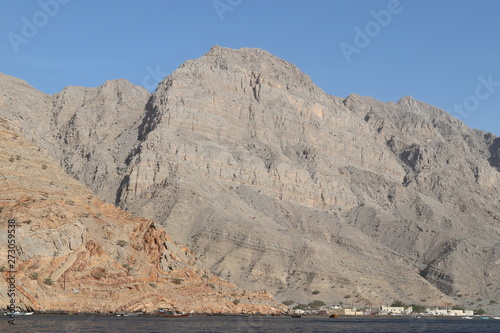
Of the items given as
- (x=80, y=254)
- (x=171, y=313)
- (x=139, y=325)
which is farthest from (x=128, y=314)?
(x=80, y=254)

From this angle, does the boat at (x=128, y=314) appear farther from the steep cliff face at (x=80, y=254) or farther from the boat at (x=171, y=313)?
the boat at (x=171, y=313)

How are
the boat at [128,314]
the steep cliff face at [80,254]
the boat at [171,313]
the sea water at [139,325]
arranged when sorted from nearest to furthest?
1. the sea water at [139,325]
2. the steep cliff face at [80,254]
3. the boat at [128,314]
4. the boat at [171,313]

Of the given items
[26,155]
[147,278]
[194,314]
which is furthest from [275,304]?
[26,155]

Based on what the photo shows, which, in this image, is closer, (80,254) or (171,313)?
(80,254)

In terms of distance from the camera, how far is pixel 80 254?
12019cm

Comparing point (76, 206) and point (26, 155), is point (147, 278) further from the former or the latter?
point (26, 155)

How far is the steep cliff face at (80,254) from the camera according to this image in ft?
381

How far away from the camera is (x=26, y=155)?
135 meters

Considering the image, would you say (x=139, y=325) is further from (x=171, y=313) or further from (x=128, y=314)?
(x=171, y=313)

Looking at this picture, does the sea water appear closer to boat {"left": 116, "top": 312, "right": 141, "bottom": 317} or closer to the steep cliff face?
boat {"left": 116, "top": 312, "right": 141, "bottom": 317}

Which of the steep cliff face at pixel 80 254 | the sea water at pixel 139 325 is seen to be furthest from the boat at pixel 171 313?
the sea water at pixel 139 325

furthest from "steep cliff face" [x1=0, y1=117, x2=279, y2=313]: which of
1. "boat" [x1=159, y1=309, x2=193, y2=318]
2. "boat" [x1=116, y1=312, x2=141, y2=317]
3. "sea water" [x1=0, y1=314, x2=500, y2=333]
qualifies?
"sea water" [x1=0, y1=314, x2=500, y2=333]

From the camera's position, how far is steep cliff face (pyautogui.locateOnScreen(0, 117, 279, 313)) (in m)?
116

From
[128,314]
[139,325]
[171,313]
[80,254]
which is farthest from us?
[171,313]
